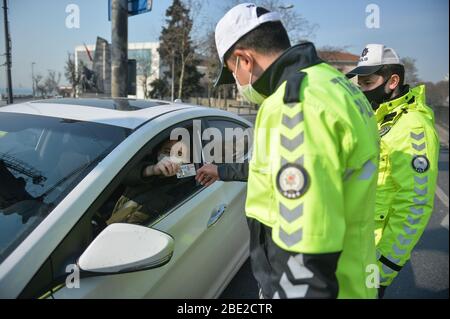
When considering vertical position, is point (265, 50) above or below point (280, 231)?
above

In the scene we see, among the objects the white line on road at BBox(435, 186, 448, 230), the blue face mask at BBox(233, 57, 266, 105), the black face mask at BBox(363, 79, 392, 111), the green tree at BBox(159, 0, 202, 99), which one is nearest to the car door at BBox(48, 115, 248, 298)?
the blue face mask at BBox(233, 57, 266, 105)

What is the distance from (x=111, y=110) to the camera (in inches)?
79.0

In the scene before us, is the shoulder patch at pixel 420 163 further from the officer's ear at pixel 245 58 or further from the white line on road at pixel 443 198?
the white line on road at pixel 443 198

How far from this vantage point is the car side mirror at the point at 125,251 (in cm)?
121

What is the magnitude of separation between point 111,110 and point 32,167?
547mm

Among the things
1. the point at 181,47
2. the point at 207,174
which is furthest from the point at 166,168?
the point at 181,47

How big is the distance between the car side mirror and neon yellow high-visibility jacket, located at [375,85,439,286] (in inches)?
44.5

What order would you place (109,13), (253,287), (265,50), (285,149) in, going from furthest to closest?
(109,13)
(253,287)
(265,50)
(285,149)

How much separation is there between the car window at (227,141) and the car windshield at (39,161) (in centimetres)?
91

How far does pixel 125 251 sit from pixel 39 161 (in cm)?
84

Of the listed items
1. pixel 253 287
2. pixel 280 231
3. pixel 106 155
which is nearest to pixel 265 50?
pixel 280 231

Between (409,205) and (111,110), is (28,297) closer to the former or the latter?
(111,110)
